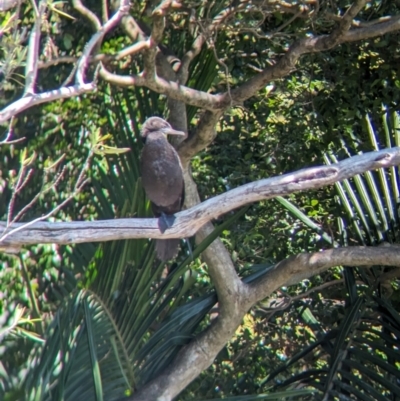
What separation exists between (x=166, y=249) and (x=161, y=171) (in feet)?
1.35

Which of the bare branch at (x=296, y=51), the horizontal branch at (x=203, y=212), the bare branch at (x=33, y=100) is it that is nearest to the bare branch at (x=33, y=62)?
the bare branch at (x=33, y=100)

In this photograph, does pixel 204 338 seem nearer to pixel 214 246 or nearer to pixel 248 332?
pixel 214 246

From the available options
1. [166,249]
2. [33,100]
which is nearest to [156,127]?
[166,249]

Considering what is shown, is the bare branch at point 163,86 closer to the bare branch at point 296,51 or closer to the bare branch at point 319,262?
the bare branch at point 296,51

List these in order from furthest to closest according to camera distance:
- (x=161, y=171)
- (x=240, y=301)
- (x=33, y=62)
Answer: (x=240, y=301), (x=161, y=171), (x=33, y=62)

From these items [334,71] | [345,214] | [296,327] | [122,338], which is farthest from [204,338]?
[334,71]

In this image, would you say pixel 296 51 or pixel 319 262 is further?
pixel 319 262

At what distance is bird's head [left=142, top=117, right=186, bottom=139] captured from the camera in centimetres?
423

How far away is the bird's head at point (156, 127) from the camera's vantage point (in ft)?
13.9

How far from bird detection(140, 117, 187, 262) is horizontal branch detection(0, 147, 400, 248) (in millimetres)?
540

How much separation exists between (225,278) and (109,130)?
0.96m

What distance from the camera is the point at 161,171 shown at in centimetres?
436

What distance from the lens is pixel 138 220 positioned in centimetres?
A: 362

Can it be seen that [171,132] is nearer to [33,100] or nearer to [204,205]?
[204,205]
